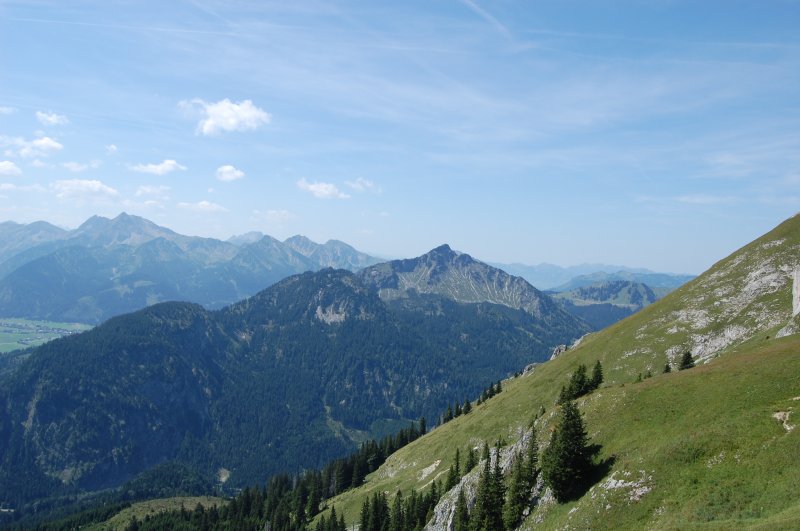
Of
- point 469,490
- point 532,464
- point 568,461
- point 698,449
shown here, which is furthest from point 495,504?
point 698,449

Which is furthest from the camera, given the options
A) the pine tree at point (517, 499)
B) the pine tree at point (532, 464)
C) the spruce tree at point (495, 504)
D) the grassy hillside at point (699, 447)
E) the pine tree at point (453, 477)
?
the pine tree at point (453, 477)

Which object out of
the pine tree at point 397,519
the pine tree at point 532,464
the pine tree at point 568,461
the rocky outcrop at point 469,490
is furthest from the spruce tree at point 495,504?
the pine tree at point 397,519

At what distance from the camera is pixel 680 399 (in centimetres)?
6022

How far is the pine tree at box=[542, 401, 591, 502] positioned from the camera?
182 feet

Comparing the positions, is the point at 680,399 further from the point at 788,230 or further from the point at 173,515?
the point at 173,515

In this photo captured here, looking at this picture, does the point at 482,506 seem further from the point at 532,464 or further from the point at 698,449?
the point at 698,449

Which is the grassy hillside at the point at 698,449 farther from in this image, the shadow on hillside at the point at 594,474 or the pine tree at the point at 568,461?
the pine tree at the point at 568,461

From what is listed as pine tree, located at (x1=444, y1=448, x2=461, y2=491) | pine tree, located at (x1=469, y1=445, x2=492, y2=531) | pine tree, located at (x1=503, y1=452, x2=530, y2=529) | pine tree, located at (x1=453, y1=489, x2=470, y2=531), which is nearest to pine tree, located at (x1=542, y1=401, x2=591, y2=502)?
pine tree, located at (x1=503, y1=452, x2=530, y2=529)

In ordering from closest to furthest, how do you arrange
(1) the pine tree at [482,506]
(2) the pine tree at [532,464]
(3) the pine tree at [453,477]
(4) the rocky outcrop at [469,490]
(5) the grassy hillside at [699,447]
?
1. (5) the grassy hillside at [699,447]
2. (2) the pine tree at [532,464]
3. (1) the pine tree at [482,506]
4. (4) the rocky outcrop at [469,490]
5. (3) the pine tree at [453,477]

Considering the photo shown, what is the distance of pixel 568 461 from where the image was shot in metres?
55.8

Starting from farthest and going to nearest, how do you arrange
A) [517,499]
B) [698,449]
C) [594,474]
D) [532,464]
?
[532,464] → [517,499] → [594,474] → [698,449]

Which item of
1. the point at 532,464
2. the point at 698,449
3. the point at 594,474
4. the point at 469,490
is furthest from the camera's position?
the point at 469,490

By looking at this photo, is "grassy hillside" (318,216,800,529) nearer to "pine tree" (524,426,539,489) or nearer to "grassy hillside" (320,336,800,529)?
"grassy hillside" (320,336,800,529)

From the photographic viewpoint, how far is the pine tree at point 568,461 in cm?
5559
